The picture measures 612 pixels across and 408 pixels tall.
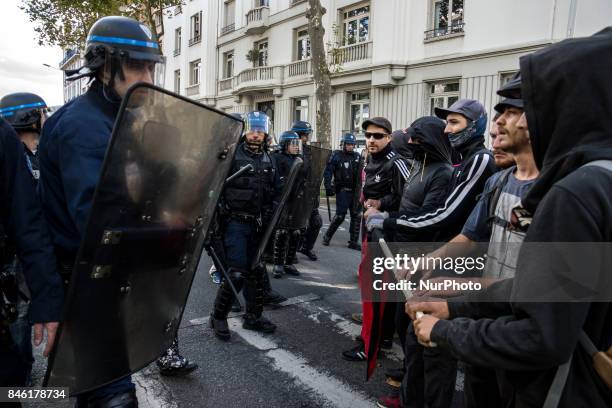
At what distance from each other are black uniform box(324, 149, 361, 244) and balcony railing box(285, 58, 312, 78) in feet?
39.8

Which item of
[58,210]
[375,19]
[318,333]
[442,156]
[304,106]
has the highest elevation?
[375,19]

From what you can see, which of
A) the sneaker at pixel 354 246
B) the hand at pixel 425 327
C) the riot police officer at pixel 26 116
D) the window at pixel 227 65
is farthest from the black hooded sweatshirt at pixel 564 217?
the window at pixel 227 65

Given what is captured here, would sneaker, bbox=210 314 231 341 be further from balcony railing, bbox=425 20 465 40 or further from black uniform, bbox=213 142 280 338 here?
balcony railing, bbox=425 20 465 40

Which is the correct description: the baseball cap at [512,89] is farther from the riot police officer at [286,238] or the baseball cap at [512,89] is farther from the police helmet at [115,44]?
the riot police officer at [286,238]

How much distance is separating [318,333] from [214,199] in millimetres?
2191

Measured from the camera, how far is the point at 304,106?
19656 millimetres

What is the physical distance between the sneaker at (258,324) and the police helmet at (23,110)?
2451 mm

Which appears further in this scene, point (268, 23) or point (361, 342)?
point (268, 23)

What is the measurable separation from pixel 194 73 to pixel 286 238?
25.5 meters

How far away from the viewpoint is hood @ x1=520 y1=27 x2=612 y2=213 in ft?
3.17

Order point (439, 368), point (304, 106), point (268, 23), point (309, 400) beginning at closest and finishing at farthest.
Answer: point (439, 368)
point (309, 400)
point (304, 106)
point (268, 23)

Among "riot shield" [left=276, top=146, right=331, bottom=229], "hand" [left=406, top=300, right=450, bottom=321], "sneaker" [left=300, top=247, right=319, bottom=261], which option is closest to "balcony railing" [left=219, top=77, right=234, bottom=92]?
"sneaker" [left=300, top=247, right=319, bottom=261]

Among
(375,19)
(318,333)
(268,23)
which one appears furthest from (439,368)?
(268,23)

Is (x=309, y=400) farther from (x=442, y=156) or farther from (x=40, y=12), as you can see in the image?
(x=40, y=12)
